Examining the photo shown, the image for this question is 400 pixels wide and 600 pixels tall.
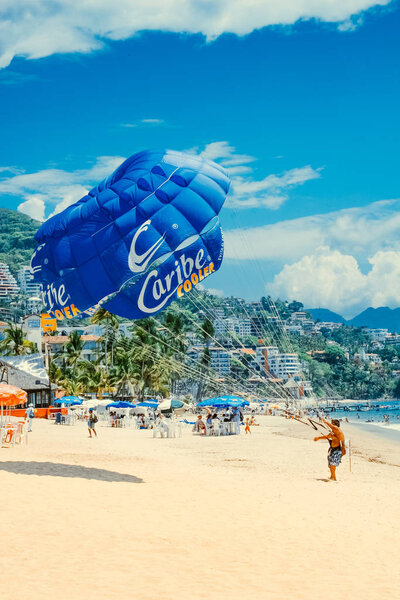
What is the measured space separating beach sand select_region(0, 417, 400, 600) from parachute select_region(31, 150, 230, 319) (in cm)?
398

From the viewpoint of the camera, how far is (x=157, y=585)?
23.0ft

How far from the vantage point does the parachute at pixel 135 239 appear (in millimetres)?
13742

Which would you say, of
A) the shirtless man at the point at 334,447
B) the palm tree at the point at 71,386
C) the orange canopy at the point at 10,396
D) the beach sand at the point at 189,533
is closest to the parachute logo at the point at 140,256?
the beach sand at the point at 189,533

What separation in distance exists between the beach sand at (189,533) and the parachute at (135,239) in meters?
3.98

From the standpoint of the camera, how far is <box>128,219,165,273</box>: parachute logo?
44.5 ft

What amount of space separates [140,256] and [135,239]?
0.38 m

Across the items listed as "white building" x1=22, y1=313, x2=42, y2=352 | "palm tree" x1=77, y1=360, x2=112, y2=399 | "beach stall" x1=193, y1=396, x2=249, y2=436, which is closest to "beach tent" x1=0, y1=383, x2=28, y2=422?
"beach stall" x1=193, y1=396, x2=249, y2=436

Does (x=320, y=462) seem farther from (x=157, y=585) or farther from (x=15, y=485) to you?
(x=157, y=585)

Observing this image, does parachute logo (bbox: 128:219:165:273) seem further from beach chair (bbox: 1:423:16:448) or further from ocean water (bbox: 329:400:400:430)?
ocean water (bbox: 329:400:400:430)

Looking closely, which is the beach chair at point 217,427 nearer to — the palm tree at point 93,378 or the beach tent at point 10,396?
the beach tent at point 10,396

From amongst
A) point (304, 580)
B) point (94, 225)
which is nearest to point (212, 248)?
point (94, 225)

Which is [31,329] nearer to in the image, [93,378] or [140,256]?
[93,378]

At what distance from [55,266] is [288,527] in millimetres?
7675

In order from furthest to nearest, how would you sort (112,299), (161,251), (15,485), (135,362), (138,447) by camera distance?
(135,362)
(138,447)
(112,299)
(161,251)
(15,485)
